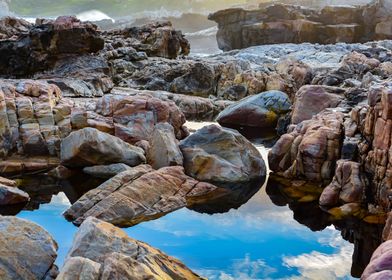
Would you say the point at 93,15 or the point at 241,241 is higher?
the point at 241,241

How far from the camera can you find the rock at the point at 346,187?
12039 mm

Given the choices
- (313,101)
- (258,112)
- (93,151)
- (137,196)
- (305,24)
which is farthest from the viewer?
(305,24)

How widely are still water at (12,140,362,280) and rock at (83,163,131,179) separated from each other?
160cm

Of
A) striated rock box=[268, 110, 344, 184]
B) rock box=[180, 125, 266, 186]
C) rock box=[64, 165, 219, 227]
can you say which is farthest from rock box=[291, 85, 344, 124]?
rock box=[64, 165, 219, 227]

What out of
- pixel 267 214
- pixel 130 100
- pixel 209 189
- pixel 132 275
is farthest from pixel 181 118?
pixel 132 275

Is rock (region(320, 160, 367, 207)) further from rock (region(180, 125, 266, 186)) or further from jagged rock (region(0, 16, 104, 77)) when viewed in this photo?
jagged rock (region(0, 16, 104, 77))

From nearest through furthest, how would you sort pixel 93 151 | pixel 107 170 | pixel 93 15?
1. pixel 107 170
2. pixel 93 151
3. pixel 93 15

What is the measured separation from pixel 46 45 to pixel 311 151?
21089mm

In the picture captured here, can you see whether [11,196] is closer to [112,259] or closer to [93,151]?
[93,151]

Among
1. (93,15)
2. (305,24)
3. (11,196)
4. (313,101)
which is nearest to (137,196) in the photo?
(11,196)

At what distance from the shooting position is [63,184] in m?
14.3

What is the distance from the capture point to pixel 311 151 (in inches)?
546

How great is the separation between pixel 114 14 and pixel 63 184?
470ft

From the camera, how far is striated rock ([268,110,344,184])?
1384 centimetres
